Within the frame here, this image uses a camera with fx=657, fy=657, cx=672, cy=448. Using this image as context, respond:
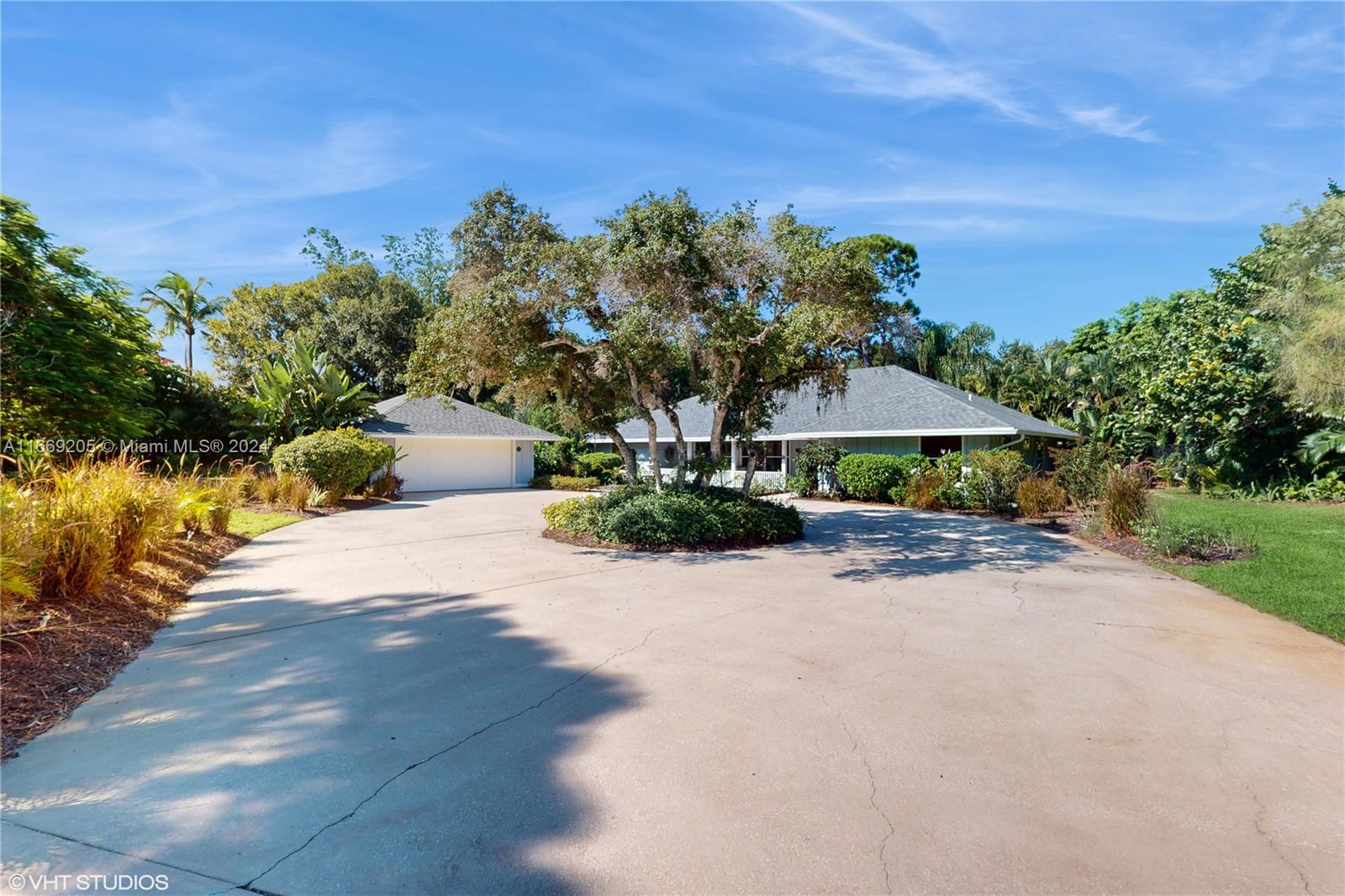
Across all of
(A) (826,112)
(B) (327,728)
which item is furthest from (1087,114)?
(B) (327,728)

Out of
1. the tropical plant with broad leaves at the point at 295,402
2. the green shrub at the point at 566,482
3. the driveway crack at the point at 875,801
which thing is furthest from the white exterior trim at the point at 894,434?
the driveway crack at the point at 875,801

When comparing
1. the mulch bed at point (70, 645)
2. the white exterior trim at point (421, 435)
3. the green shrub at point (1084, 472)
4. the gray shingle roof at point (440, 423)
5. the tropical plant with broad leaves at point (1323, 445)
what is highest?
the gray shingle roof at point (440, 423)

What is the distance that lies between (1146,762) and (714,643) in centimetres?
325

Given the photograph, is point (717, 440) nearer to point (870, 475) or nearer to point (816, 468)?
point (870, 475)

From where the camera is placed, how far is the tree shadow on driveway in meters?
10.1

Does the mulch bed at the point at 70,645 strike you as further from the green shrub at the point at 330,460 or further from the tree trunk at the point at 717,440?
the green shrub at the point at 330,460

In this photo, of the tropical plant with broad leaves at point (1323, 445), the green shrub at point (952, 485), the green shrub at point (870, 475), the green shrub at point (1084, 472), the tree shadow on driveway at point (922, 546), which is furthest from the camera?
the green shrub at point (870, 475)

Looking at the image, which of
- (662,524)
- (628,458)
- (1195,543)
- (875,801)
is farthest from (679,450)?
(875,801)

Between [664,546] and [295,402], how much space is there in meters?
16.3

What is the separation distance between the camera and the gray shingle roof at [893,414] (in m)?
21.3

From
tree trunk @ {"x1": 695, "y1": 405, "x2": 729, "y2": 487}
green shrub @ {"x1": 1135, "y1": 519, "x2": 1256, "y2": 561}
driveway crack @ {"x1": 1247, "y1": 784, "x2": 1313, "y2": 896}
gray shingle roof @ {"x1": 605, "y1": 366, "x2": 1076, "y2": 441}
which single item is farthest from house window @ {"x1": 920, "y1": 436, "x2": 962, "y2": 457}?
driveway crack @ {"x1": 1247, "y1": 784, "x2": 1313, "y2": 896}

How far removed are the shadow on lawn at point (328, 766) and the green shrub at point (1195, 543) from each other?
10.0 meters

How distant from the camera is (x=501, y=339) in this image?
1170cm

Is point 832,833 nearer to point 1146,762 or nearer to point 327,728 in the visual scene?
point 1146,762
